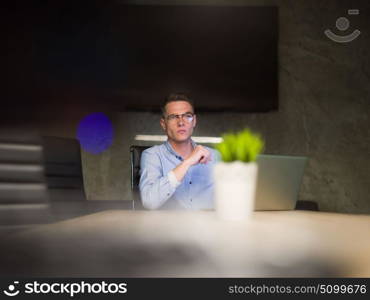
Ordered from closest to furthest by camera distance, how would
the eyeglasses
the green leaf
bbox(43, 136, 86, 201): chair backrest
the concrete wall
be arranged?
the green leaf → bbox(43, 136, 86, 201): chair backrest → the eyeglasses → the concrete wall

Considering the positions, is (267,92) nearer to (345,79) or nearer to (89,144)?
(345,79)

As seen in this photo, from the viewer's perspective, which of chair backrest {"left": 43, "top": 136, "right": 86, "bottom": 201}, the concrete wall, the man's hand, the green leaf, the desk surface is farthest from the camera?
the concrete wall

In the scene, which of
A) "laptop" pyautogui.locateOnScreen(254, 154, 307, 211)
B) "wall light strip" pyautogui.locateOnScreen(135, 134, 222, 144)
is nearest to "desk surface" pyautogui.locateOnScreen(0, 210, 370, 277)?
"laptop" pyautogui.locateOnScreen(254, 154, 307, 211)

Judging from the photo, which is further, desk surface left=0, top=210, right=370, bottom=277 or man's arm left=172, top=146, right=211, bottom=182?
man's arm left=172, top=146, right=211, bottom=182

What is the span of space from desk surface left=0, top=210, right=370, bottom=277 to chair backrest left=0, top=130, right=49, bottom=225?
61 cm

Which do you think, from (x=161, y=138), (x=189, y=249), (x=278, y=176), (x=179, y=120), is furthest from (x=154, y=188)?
(x=161, y=138)

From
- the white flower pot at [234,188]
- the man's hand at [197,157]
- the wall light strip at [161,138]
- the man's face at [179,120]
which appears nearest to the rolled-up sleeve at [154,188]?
the man's hand at [197,157]

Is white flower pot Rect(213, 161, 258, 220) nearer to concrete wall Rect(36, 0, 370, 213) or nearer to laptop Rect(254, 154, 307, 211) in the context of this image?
laptop Rect(254, 154, 307, 211)

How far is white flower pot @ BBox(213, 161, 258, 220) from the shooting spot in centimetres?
104

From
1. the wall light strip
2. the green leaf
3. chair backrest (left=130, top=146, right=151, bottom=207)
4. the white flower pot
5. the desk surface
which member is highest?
the wall light strip

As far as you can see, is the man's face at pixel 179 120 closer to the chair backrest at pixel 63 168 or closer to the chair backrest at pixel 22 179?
the chair backrest at pixel 63 168

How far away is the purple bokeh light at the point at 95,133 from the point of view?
120 inches

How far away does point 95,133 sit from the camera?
306 centimetres

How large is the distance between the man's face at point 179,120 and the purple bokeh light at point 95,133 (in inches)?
47.1
